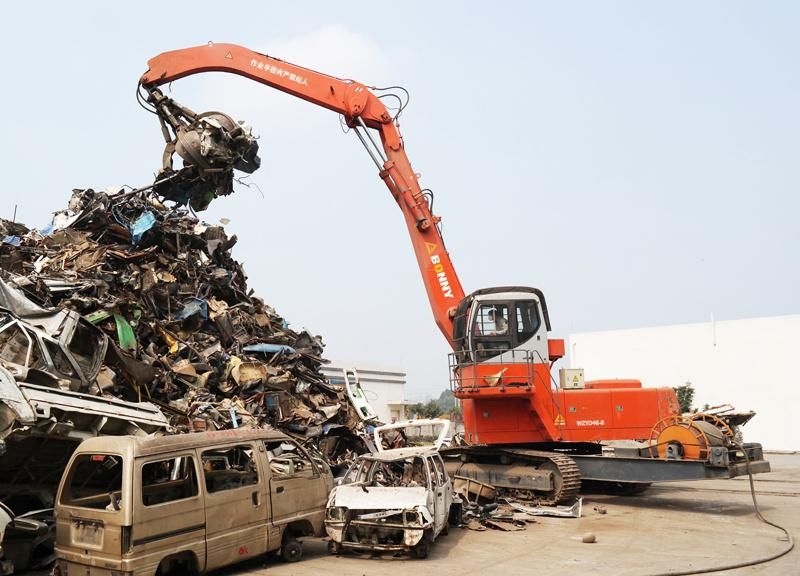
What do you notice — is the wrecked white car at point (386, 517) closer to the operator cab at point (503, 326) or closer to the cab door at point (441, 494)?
the cab door at point (441, 494)

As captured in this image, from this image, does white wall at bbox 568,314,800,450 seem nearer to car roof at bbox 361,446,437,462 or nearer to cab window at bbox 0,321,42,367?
car roof at bbox 361,446,437,462

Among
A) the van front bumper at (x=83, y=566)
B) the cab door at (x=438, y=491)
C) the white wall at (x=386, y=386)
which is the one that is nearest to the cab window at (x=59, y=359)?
the van front bumper at (x=83, y=566)

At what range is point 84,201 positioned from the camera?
17.2 m

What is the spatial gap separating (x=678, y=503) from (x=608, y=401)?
2574mm

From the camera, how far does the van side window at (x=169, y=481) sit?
26.4 ft

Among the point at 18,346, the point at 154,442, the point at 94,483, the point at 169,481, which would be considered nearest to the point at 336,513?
the point at 169,481

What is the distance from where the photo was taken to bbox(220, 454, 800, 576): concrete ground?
854cm

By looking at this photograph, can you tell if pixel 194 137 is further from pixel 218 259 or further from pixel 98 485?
pixel 98 485

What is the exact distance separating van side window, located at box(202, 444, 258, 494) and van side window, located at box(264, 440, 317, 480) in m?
0.47

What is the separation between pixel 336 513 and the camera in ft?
30.8

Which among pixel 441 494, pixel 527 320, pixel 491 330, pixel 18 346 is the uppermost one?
pixel 527 320

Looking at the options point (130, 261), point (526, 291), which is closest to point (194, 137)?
point (130, 261)

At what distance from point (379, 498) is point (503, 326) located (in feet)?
18.2

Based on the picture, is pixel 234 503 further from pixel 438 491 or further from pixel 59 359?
pixel 59 359
